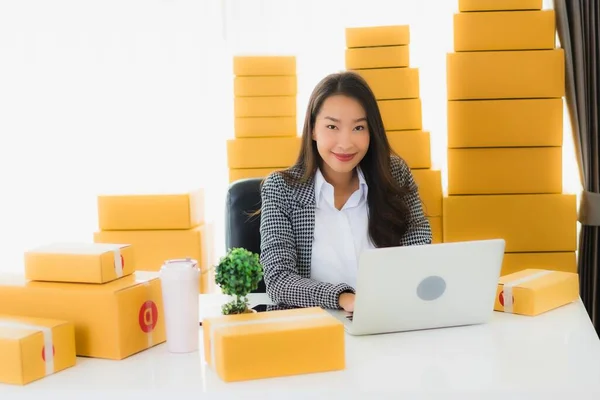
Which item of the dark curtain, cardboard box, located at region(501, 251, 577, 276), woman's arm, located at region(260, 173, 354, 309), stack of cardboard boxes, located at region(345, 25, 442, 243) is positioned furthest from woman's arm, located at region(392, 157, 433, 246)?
the dark curtain

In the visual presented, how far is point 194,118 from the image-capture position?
11.1 feet

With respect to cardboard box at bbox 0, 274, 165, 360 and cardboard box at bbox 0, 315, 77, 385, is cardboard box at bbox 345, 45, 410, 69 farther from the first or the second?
cardboard box at bbox 0, 315, 77, 385

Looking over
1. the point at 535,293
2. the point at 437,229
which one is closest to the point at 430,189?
the point at 437,229

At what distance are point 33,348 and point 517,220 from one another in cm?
197

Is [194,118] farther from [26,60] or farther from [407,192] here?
[407,192]

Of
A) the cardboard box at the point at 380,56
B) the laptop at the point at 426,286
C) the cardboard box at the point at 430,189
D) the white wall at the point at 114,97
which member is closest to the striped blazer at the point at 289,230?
the laptop at the point at 426,286

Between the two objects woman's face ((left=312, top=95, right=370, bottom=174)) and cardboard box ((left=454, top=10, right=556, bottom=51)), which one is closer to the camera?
woman's face ((left=312, top=95, right=370, bottom=174))

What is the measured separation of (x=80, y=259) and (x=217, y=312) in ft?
1.26

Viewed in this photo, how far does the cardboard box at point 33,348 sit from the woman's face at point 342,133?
0.93 m

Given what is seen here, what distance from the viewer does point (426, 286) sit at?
58.2 inches

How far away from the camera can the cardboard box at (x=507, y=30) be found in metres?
2.74

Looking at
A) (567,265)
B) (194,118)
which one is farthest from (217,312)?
(194,118)

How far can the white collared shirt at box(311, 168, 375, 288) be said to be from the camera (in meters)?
2.10

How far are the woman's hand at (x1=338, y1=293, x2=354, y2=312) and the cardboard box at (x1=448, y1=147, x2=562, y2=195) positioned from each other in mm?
1253
